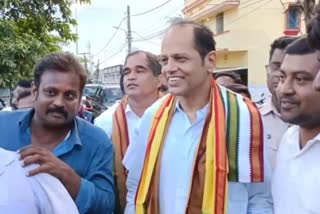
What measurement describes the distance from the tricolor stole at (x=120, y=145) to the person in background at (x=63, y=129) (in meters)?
0.60

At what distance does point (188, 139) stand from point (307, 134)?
53 cm

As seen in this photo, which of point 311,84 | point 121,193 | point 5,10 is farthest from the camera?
point 5,10

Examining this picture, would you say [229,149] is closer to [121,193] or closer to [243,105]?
[243,105]

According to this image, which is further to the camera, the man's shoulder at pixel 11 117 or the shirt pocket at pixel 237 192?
the man's shoulder at pixel 11 117

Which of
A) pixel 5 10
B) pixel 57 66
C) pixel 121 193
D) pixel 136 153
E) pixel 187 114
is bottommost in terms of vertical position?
pixel 121 193

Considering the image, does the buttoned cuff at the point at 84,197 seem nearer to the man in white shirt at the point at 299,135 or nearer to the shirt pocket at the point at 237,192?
the shirt pocket at the point at 237,192

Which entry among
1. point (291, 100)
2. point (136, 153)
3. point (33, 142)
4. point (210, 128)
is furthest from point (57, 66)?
point (291, 100)

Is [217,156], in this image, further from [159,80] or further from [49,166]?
[159,80]

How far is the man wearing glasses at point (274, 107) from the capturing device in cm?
274

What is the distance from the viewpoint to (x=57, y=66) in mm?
2346

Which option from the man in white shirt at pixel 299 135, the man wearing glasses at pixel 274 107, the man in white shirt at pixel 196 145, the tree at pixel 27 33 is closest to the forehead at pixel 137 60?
the man wearing glasses at pixel 274 107

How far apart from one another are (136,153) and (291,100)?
2.71ft

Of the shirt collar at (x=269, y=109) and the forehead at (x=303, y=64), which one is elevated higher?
the forehead at (x=303, y=64)

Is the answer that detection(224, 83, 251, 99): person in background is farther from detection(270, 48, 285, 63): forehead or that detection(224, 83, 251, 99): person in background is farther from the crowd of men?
the crowd of men
